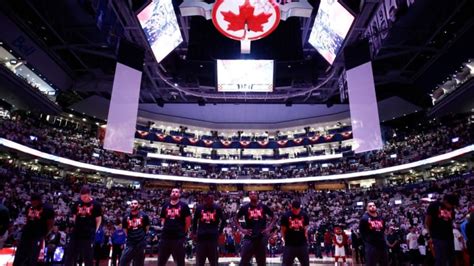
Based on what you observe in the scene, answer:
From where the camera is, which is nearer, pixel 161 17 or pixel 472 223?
pixel 472 223

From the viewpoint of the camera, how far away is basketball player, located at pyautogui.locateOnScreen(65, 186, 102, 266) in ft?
20.7

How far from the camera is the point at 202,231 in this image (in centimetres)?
671

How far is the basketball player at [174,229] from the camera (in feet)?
20.9

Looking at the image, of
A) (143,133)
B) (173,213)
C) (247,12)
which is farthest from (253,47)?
(143,133)

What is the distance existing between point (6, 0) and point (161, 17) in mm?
13889

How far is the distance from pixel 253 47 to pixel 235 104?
956 cm

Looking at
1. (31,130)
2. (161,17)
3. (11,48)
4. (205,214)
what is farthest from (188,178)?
(205,214)

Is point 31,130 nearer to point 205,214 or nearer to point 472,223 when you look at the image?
point 205,214

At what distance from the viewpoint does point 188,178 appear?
46.8 m

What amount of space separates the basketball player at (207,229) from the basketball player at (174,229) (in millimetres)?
251

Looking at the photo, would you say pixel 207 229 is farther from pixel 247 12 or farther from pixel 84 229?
pixel 247 12

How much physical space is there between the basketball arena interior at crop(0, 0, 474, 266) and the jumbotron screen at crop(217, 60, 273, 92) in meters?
0.07

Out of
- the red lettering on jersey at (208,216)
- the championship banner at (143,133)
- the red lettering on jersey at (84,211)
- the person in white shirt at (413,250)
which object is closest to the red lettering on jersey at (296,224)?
the red lettering on jersey at (208,216)

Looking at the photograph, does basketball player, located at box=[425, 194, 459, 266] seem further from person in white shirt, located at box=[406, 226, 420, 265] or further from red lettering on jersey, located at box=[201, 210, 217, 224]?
red lettering on jersey, located at box=[201, 210, 217, 224]
